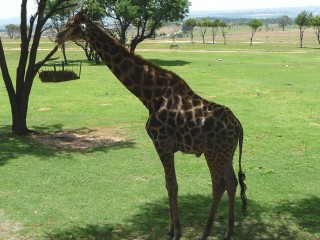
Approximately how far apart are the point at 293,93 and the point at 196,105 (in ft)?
59.9

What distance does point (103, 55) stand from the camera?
314 inches

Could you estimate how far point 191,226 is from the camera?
844 centimetres

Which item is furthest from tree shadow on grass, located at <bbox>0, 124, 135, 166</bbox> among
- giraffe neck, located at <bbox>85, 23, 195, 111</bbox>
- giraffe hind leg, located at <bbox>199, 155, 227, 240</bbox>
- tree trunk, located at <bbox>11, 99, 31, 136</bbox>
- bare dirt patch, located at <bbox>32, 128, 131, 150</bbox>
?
giraffe hind leg, located at <bbox>199, 155, 227, 240</bbox>

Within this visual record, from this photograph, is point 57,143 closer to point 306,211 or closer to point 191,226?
point 191,226

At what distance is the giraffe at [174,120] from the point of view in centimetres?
753

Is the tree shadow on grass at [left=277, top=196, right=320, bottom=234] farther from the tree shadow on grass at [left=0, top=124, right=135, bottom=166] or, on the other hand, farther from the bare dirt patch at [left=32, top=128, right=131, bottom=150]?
the bare dirt patch at [left=32, top=128, right=131, bottom=150]

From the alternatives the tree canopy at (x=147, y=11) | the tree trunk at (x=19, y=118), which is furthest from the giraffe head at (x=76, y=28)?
the tree canopy at (x=147, y=11)

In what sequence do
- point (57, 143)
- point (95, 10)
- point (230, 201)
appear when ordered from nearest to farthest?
point (230, 201)
point (57, 143)
point (95, 10)

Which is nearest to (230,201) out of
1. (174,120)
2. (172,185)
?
(172,185)

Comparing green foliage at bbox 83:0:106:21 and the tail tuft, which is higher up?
green foliage at bbox 83:0:106:21

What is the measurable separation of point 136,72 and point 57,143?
24.9ft

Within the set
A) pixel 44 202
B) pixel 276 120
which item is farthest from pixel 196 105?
pixel 276 120

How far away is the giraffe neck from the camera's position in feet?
25.9

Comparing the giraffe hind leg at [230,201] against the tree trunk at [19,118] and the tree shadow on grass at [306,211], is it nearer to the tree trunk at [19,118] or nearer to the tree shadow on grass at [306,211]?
the tree shadow on grass at [306,211]
